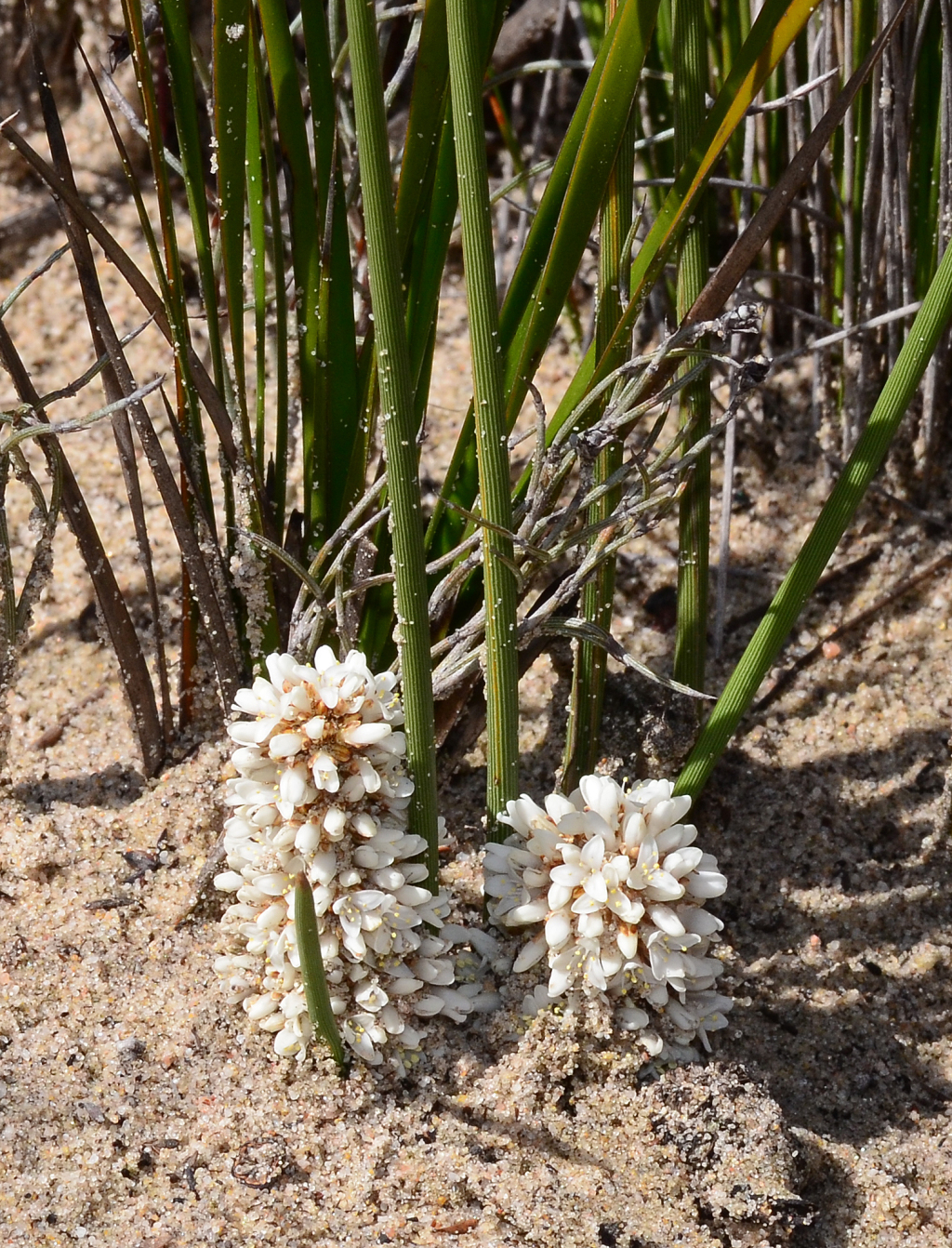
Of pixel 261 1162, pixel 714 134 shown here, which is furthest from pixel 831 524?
pixel 261 1162

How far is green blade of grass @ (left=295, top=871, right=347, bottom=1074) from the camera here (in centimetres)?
83

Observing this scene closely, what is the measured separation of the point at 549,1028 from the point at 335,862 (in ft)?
0.81

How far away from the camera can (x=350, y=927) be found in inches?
36.5

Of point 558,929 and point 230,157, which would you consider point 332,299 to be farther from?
point 558,929

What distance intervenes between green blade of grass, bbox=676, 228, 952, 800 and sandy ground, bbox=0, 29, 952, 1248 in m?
0.09

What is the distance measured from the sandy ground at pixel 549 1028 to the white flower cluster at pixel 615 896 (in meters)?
0.05

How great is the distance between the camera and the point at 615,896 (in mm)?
920

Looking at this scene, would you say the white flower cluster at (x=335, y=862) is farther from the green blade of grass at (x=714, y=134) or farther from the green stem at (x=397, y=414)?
the green blade of grass at (x=714, y=134)

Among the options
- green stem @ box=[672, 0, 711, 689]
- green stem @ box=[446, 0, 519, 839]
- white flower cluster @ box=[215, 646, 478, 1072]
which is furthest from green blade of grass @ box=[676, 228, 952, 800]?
white flower cluster @ box=[215, 646, 478, 1072]

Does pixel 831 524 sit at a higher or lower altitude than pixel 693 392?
lower

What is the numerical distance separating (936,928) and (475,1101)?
21.2 inches

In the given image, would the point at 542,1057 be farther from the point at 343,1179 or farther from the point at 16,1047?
the point at 16,1047

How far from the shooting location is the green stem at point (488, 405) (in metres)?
0.80

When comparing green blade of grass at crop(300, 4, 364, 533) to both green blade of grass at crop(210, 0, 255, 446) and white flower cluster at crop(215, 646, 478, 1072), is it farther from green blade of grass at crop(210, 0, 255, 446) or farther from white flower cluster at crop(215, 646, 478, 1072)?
white flower cluster at crop(215, 646, 478, 1072)
